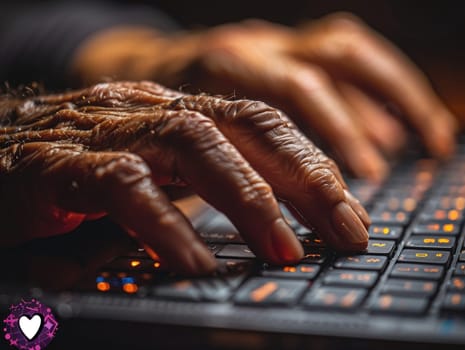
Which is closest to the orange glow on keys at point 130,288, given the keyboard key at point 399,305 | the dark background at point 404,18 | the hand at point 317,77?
the keyboard key at point 399,305

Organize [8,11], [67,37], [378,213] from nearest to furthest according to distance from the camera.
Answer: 1. [378,213]
2. [67,37]
3. [8,11]

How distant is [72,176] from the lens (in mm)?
650

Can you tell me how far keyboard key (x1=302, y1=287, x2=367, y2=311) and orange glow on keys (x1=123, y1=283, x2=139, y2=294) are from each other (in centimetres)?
16

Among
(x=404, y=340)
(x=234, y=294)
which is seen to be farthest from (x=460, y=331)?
(x=234, y=294)

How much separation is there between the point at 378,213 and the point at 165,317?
0.41 metres

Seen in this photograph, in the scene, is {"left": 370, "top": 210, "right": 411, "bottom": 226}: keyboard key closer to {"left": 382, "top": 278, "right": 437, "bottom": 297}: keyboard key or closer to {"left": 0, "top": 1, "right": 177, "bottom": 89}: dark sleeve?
{"left": 382, "top": 278, "right": 437, "bottom": 297}: keyboard key

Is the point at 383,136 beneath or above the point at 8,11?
beneath

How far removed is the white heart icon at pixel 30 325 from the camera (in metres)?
0.57

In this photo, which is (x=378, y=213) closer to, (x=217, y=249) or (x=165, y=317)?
(x=217, y=249)

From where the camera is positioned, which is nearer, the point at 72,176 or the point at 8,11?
the point at 72,176

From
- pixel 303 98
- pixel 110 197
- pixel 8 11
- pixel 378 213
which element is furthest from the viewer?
pixel 8 11

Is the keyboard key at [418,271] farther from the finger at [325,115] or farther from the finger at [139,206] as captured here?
the finger at [325,115]

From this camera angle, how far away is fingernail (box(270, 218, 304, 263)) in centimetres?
64
